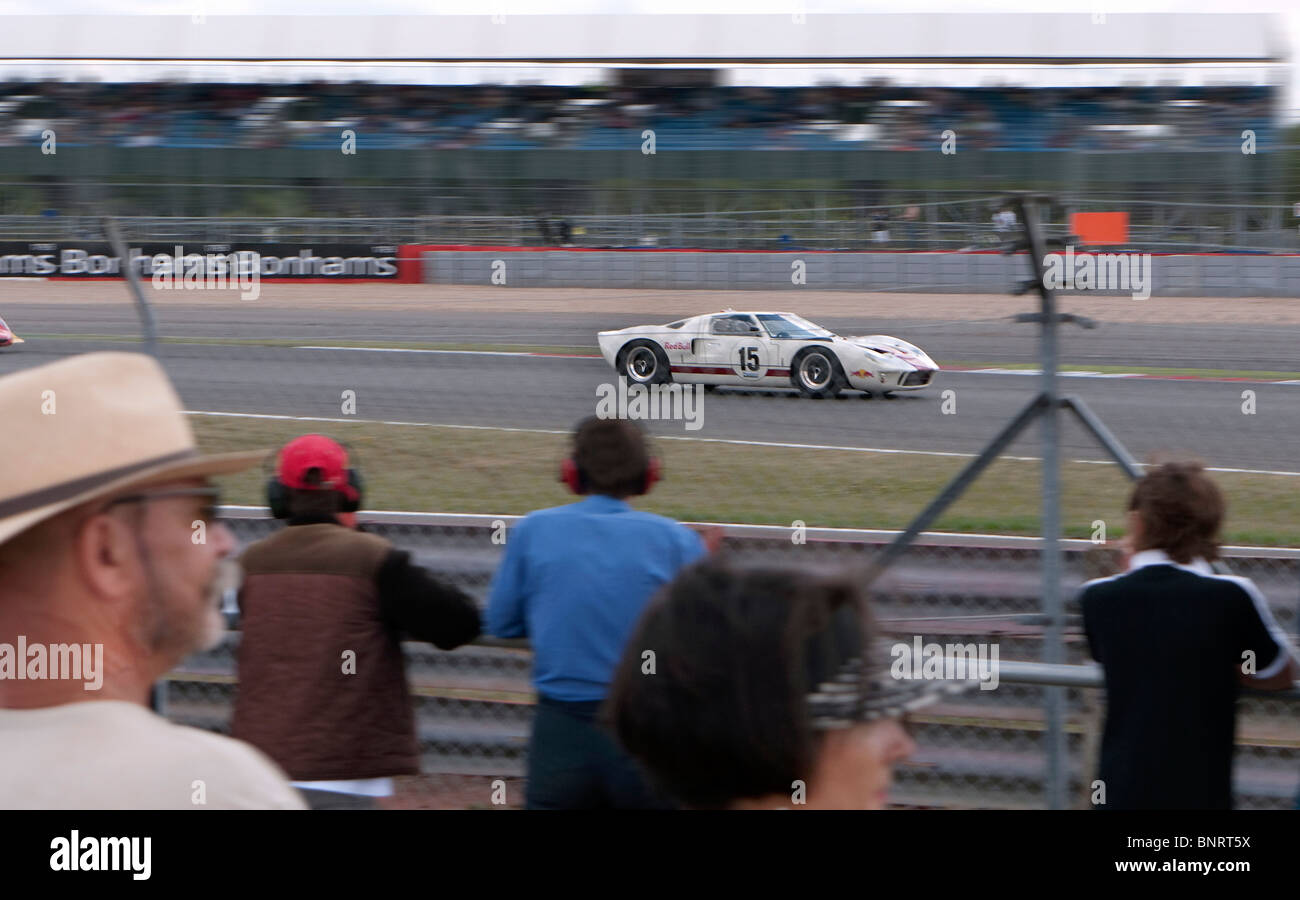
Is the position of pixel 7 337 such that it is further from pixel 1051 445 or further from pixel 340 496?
pixel 1051 445

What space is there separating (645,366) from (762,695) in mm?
3102

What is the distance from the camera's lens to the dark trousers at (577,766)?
276 cm

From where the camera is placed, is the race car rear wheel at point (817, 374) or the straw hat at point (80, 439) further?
the race car rear wheel at point (817, 374)

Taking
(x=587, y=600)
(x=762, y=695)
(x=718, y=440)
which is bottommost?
(x=587, y=600)

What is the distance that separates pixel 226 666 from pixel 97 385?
316 cm

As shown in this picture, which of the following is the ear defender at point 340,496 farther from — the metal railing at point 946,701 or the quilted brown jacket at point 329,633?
the metal railing at point 946,701

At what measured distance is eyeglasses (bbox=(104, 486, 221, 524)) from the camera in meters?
1.29

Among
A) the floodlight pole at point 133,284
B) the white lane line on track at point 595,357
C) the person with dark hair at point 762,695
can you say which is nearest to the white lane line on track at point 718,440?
the white lane line on track at point 595,357

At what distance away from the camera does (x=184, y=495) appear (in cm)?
135

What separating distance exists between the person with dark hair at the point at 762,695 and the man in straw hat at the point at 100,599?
387 mm

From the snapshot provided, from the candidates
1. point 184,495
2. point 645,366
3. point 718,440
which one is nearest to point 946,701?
point 645,366

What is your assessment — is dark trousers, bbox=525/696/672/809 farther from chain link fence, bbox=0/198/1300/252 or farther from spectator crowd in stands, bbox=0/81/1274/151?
spectator crowd in stands, bbox=0/81/1274/151

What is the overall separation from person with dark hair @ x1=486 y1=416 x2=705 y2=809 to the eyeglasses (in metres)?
1.43
